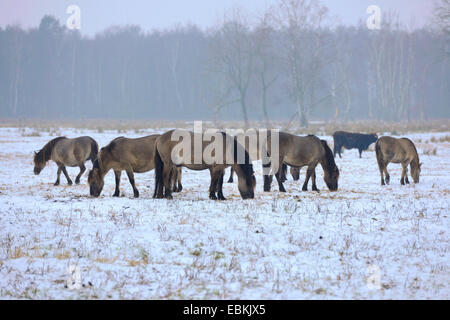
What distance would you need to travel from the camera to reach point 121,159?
11.0 m

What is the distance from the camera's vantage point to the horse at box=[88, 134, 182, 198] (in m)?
11.0

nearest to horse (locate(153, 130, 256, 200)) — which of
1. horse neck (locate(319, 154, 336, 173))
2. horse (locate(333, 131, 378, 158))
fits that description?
horse neck (locate(319, 154, 336, 173))

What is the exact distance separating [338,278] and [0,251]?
4242mm

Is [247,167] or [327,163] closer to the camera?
[247,167]

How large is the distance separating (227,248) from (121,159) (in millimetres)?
5174

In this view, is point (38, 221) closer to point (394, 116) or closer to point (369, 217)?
point (369, 217)

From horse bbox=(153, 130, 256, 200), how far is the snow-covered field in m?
0.46

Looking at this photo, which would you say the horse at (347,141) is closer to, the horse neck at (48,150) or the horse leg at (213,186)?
the horse neck at (48,150)

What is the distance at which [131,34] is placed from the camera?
80.4 metres

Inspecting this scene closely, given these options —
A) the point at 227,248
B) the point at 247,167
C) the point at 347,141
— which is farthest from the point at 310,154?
the point at 347,141

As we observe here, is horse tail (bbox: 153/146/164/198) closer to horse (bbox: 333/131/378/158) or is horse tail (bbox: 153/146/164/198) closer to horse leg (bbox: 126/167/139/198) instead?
horse leg (bbox: 126/167/139/198)

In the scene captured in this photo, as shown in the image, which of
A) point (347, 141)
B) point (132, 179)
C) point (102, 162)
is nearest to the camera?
point (132, 179)

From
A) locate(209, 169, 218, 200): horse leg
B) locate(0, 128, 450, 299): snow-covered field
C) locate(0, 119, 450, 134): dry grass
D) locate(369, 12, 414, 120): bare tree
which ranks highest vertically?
locate(369, 12, 414, 120): bare tree

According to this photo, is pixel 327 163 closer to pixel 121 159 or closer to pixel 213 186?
pixel 213 186
